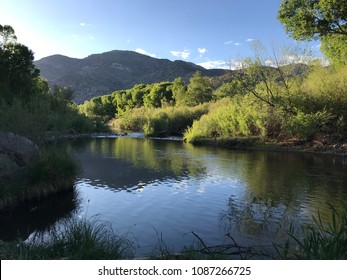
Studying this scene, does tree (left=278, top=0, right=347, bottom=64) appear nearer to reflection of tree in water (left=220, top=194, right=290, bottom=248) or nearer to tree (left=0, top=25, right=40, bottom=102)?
reflection of tree in water (left=220, top=194, right=290, bottom=248)

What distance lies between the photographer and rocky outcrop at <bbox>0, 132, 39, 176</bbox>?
659 inches

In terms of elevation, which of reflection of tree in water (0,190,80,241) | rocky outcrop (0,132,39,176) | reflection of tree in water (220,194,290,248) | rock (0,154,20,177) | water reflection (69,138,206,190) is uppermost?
rocky outcrop (0,132,39,176)

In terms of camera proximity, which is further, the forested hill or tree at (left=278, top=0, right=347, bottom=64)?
the forested hill

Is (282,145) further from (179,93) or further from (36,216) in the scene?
(179,93)

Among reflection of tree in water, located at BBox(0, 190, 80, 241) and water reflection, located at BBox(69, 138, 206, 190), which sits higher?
water reflection, located at BBox(69, 138, 206, 190)

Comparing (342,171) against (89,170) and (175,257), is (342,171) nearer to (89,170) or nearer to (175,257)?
(89,170)

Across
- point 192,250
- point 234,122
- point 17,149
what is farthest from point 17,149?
point 234,122

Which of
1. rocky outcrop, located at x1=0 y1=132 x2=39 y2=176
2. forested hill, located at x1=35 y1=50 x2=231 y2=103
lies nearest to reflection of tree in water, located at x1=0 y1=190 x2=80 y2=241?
rocky outcrop, located at x1=0 y1=132 x2=39 y2=176

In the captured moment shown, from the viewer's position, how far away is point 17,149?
1712 cm

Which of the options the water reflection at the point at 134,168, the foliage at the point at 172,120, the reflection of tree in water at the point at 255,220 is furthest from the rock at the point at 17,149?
the foliage at the point at 172,120

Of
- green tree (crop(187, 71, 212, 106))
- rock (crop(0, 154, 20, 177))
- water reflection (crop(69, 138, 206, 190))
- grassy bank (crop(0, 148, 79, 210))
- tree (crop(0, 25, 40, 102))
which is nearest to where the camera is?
grassy bank (crop(0, 148, 79, 210))

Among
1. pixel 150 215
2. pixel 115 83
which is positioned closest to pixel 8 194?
pixel 150 215

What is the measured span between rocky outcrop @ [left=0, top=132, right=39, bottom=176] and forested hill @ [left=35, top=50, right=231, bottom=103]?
5105 inches

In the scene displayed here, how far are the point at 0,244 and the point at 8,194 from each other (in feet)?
25.2
